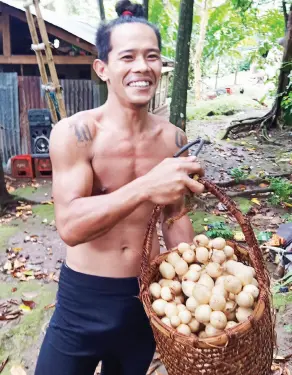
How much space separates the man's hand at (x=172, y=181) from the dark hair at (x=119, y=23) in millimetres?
695

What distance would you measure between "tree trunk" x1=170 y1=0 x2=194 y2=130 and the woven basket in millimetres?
5574

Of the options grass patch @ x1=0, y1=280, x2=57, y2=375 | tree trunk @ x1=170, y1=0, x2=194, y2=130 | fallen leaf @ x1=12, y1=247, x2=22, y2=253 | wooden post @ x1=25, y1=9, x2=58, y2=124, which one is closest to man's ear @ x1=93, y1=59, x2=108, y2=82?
grass patch @ x1=0, y1=280, x2=57, y2=375

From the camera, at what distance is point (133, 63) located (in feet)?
5.75

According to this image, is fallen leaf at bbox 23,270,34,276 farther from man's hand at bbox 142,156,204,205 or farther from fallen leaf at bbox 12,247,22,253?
man's hand at bbox 142,156,204,205

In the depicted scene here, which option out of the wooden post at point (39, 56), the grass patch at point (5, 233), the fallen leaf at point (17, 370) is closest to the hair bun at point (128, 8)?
the fallen leaf at point (17, 370)

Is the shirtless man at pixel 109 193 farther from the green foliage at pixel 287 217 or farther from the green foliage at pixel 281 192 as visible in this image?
the green foliage at pixel 281 192

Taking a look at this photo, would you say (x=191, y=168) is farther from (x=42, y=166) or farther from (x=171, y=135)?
(x=42, y=166)

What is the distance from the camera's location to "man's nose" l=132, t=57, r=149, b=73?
5.65 ft

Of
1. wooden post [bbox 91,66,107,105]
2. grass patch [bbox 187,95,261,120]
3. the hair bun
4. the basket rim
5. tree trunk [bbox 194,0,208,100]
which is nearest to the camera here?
the basket rim

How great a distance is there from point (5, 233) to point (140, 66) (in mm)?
4638

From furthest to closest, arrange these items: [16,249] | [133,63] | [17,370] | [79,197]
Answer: [16,249]
[17,370]
[133,63]
[79,197]

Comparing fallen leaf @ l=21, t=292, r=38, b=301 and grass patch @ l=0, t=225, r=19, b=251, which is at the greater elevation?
fallen leaf @ l=21, t=292, r=38, b=301

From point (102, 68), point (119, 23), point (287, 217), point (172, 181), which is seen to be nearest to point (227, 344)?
point (172, 181)

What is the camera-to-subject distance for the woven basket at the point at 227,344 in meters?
1.29
